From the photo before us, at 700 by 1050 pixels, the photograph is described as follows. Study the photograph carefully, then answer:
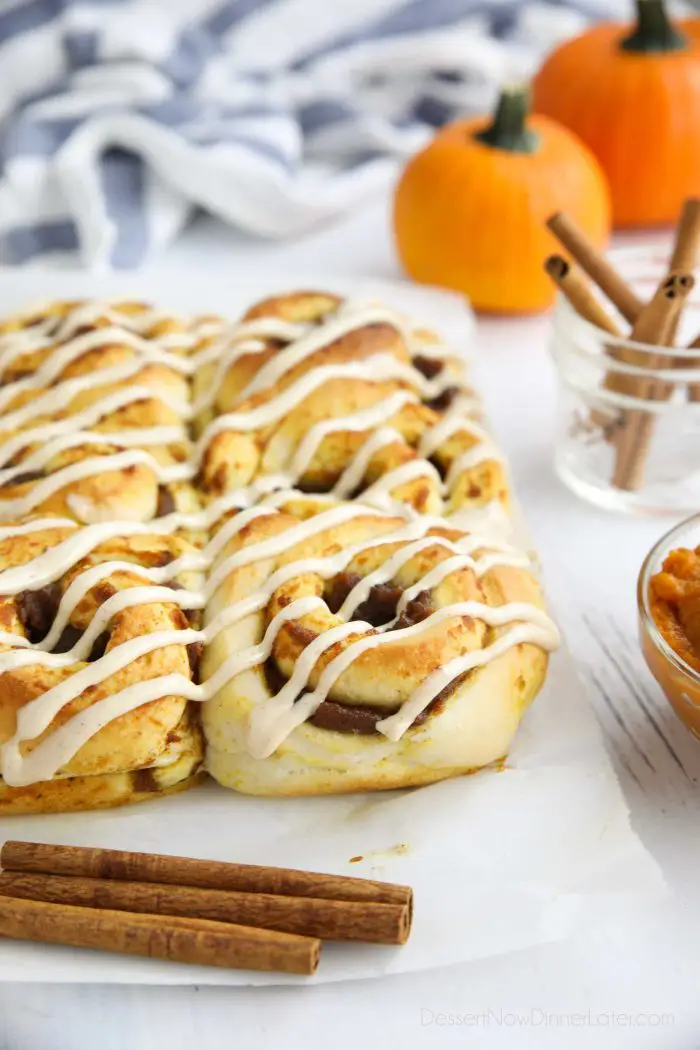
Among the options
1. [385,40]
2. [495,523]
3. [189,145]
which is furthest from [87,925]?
[385,40]

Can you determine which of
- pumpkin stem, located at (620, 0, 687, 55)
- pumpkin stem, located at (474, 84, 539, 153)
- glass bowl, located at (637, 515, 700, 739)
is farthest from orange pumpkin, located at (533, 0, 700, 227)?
glass bowl, located at (637, 515, 700, 739)

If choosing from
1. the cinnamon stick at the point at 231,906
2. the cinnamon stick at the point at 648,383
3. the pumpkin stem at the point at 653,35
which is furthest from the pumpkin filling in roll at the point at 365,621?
the pumpkin stem at the point at 653,35

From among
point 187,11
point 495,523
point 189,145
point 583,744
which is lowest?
point 583,744

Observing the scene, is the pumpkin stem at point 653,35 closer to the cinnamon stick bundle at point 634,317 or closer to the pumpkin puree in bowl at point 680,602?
the cinnamon stick bundle at point 634,317

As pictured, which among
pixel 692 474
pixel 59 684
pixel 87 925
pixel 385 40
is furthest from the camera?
pixel 385 40

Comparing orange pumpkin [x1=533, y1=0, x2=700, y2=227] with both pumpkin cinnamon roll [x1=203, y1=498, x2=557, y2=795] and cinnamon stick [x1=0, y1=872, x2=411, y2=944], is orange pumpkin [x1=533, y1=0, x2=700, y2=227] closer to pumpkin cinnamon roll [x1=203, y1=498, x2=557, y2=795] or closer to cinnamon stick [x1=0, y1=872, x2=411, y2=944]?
pumpkin cinnamon roll [x1=203, y1=498, x2=557, y2=795]

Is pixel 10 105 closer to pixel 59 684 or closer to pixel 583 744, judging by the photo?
pixel 59 684
